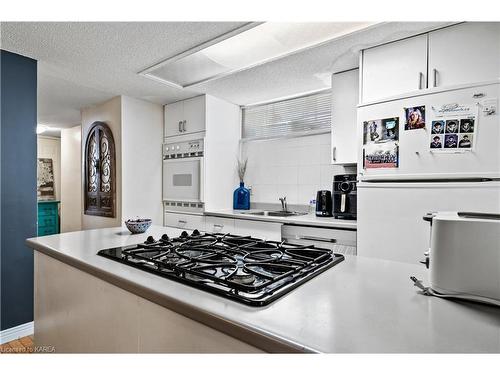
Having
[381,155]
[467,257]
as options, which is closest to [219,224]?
[381,155]

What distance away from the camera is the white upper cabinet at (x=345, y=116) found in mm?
2385

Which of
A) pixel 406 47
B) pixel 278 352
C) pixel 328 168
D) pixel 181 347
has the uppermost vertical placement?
pixel 406 47

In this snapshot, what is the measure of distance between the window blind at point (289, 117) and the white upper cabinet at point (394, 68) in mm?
873

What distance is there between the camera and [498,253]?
581mm

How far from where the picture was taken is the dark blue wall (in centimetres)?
221

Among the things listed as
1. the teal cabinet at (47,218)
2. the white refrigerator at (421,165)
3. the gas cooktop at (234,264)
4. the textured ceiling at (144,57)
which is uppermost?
the textured ceiling at (144,57)

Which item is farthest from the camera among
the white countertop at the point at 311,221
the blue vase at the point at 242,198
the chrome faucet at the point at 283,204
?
the blue vase at the point at 242,198

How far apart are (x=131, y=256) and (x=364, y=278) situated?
2.63ft

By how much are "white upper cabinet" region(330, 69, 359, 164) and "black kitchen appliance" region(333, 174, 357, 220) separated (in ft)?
0.50

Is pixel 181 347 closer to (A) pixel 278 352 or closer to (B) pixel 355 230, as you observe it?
(A) pixel 278 352

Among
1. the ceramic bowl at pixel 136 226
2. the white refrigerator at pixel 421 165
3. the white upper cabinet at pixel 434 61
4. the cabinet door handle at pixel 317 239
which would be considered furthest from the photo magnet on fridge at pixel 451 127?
the ceramic bowl at pixel 136 226

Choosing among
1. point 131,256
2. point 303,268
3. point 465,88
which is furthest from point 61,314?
point 465,88

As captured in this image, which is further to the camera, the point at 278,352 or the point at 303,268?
the point at 303,268

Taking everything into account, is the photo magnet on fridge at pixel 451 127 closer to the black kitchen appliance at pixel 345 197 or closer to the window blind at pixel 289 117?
the black kitchen appliance at pixel 345 197
